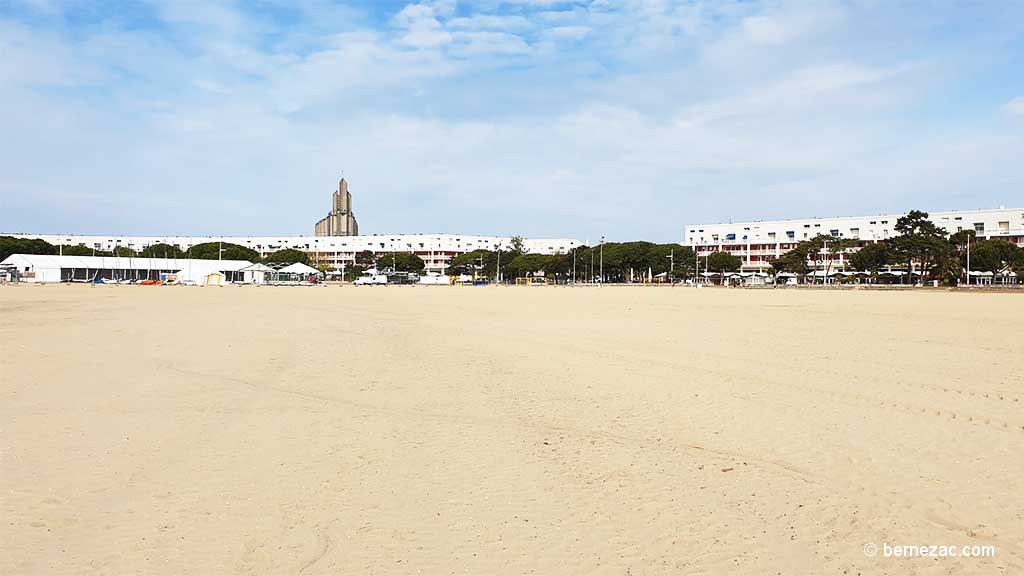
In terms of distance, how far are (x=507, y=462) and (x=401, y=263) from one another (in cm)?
13237

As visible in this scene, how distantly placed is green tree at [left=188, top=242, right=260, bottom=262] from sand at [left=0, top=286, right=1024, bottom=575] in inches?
4828

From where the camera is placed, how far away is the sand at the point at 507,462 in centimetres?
420

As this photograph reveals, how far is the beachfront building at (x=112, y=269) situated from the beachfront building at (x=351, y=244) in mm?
62391

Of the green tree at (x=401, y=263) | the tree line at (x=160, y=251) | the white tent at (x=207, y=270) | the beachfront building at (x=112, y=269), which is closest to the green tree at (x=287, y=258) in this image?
the tree line at (x=160, y=251)

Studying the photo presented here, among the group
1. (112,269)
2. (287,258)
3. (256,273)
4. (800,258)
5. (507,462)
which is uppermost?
(287,258)

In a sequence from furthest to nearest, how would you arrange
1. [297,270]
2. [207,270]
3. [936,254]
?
[297,270] < [207,270] < [936,254]

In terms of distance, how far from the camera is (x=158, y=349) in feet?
43.8

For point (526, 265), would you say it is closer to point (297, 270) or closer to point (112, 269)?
point (297, 270)

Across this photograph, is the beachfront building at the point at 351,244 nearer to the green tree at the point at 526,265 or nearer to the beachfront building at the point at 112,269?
the green tree at the point at 526,265

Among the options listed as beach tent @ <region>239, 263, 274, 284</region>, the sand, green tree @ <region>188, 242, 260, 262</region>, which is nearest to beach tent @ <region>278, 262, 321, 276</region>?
beach tent @ <region>239, 263, 274, 284</region>

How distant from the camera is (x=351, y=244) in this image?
176 meters

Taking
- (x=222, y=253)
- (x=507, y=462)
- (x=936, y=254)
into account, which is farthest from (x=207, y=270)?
A: (x=507, y=462)

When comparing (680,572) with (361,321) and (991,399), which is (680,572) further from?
(361,321)

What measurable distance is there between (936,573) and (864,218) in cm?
13059
